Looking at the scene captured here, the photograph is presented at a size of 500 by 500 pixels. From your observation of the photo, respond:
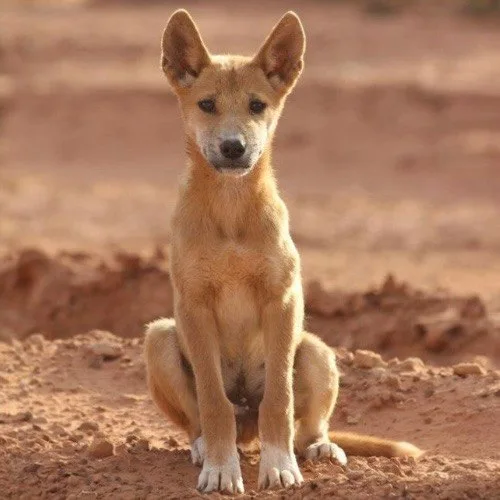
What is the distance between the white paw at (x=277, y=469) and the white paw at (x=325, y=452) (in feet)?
1.14

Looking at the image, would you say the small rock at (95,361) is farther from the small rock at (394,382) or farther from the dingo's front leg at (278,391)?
the dingo's front leg at (278,391)

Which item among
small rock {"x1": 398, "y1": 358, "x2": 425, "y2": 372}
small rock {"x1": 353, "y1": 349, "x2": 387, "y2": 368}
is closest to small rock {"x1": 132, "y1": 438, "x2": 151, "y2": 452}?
small rock {"x1": 353, "y1": 349, "x2": 387, "y2": 368}

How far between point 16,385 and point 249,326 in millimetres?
2464

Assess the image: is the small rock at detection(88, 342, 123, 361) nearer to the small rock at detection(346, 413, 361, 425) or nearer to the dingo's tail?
the small rock at detection(346, 413, 361, 425)

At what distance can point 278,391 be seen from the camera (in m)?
6.90

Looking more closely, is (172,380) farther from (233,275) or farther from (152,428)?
(152,428)

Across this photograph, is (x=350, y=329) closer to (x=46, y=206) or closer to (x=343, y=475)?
(x=343, y=475)

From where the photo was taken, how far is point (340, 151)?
22812 millimetres

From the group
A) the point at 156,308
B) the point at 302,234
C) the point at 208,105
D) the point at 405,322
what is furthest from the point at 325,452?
the point at 302,234

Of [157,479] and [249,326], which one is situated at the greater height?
[249,326]

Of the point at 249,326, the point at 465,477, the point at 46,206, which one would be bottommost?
the point at 46,206

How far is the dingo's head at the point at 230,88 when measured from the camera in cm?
681

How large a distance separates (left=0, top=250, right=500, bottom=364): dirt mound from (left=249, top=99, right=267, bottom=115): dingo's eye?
4.40m

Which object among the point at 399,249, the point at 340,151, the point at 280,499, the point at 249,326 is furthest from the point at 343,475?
the point at 340,151
